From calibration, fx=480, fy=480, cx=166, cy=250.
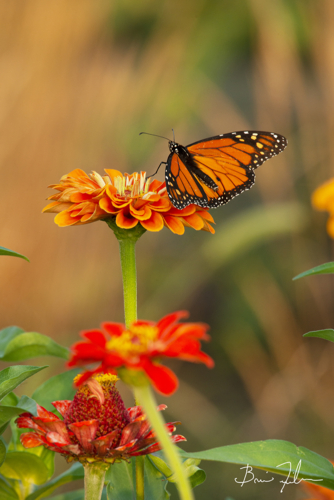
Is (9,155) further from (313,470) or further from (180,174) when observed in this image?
(313,470)

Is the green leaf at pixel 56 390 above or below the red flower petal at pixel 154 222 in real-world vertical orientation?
below

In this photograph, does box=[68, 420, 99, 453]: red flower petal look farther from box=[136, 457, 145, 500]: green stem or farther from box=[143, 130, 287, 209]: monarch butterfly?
box=[143, 130, 287, 209]: monarch butterfly

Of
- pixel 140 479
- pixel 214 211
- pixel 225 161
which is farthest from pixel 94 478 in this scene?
pixel 214 211

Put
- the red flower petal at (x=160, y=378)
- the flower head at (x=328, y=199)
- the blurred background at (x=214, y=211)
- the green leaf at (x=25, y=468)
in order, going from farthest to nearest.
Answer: the blurred background at (x=214, y=211)
the flower head at (x=328, y=199)
the green leaf at (x=25, y=468)
the red flower petal at (x=160, y=378)

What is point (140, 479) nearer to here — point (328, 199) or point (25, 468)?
point (25, 468)

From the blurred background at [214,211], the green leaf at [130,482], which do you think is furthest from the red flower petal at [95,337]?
the blurred background at [214,211]

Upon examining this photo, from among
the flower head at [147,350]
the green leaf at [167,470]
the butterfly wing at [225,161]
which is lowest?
the green leaf at [167,470]

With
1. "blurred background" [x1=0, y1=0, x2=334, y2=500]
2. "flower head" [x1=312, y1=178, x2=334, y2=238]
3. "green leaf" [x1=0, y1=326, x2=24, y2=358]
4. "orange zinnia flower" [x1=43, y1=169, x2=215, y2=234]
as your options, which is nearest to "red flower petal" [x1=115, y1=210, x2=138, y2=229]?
"orange zinnia flower" [x1=43, y1=169, x2=215, y2=234]

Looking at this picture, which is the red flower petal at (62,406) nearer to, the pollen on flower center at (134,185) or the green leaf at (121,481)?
the green leaf at (121,481)
